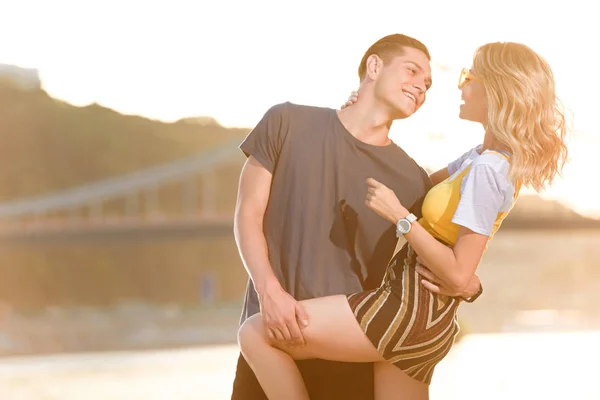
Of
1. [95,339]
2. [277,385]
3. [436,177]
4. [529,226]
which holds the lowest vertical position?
[95,339]

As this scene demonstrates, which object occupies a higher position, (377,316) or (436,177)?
(436,177)

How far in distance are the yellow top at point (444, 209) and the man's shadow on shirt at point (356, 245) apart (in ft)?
0.84

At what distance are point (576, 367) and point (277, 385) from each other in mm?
7984

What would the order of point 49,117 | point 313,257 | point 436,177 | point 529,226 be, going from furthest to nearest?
point 49,117
point 529,226
point 436,177
point 313,257

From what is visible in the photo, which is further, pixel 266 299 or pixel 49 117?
pixel 49 117

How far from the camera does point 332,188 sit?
7.39 ft

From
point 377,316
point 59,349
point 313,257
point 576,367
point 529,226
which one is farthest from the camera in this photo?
point 59,349

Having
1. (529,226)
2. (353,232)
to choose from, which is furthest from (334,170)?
(529,226)

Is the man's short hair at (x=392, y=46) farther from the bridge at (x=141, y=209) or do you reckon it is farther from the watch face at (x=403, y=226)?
the bridge at (x=141, y=209)

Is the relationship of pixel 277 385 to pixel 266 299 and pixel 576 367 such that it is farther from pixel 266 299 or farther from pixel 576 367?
pixel 576 367

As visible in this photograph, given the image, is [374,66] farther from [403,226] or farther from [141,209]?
[141,209]

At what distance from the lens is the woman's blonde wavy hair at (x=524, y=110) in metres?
2.02

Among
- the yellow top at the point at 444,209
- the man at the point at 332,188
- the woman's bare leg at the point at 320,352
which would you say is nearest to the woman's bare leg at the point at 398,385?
the woman's bare leg at the point at 320,352

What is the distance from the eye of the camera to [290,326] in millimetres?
1990
